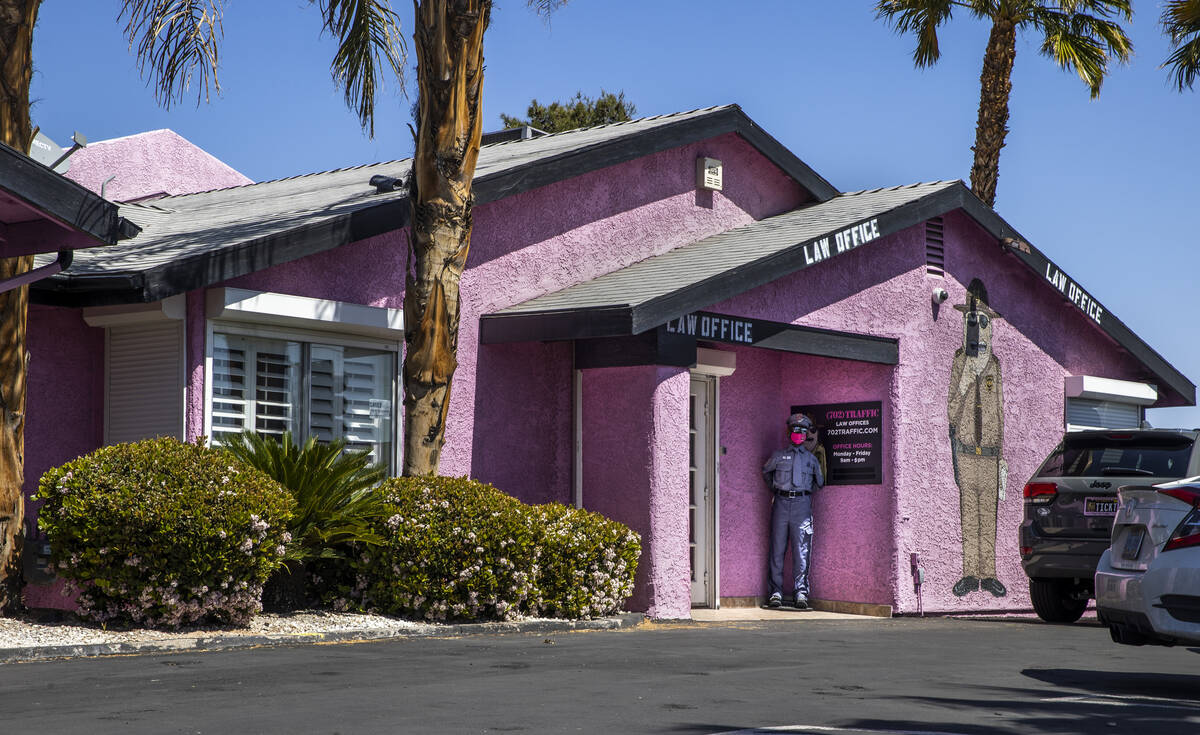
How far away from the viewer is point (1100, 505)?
1329cm

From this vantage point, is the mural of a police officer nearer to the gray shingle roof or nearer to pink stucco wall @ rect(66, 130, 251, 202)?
the gray shingle roof

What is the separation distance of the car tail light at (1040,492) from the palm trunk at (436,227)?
5.38 meters

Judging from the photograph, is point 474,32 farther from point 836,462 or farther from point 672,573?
point 836,462

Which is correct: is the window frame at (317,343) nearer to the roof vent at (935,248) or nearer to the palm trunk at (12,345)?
the palm trunk at (12,345)

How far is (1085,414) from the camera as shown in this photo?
1891 cm

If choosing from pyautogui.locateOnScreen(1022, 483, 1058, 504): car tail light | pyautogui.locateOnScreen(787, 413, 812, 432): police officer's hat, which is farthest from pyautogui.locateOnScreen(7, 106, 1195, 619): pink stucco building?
pyautogui.locateOnScreen(1022, 483, 1058, 504): car tail light

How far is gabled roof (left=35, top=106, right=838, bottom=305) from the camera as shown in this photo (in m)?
11.8

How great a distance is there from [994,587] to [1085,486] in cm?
383

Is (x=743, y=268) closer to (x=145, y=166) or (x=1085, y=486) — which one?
(x=1085, y=486)

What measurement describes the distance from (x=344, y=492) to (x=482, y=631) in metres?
1.52

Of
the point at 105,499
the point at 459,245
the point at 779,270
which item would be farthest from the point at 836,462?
the point at 105,499

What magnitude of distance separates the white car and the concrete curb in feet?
15.2

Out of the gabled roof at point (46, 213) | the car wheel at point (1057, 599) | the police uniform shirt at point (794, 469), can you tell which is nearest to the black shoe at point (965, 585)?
the car wheel at point (1057, 599)

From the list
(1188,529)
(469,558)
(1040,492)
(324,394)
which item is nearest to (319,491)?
(469,558)
